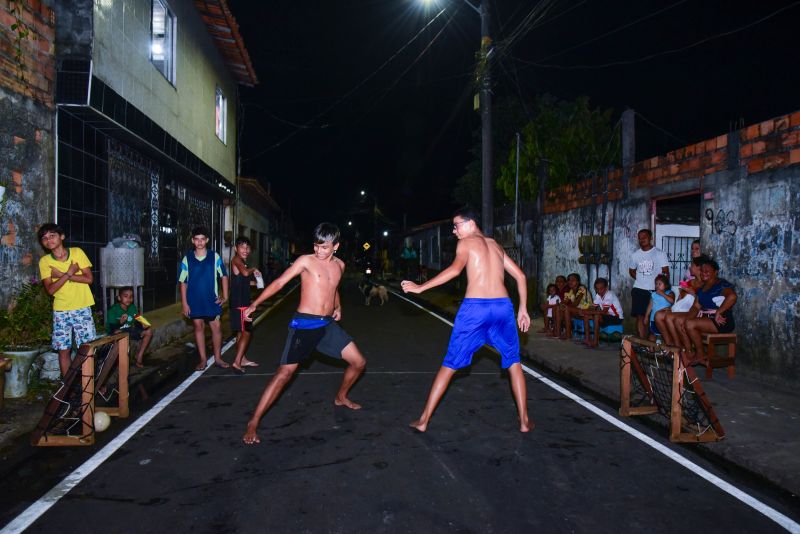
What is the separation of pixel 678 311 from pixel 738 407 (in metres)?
2.45

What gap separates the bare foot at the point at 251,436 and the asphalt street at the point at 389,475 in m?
0.07

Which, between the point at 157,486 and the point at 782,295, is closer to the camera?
the point at 157,486

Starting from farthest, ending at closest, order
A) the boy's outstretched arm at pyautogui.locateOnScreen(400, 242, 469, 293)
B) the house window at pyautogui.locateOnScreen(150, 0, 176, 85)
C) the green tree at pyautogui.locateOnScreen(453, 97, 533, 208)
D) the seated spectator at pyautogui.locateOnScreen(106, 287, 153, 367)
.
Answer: the green tree at pyautogui.locateOnScreen(453, 97, 533, 208) → the house window at pyautogui.locateOnScreen(150, 0, 176, 85) → the seated spectator at pyautogui.locateOnScreen(106, 287, 153, 367) → the boy's outstretched arm at pyautogui.locateOnScreen(400, 242, 469, 293)

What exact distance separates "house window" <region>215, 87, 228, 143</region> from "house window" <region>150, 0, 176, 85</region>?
5.38m

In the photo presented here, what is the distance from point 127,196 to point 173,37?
15.5ft

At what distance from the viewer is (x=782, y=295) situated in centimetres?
687

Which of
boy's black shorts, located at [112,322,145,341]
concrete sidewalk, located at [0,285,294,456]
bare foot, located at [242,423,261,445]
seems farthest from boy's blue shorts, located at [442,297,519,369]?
boy's black shorts, located at [112,322,145,341]

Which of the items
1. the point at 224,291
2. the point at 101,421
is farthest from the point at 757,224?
the point at 101,421

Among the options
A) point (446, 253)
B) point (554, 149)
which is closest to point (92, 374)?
point (554, 149)

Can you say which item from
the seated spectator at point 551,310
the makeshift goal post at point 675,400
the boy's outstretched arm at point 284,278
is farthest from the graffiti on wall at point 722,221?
the boy's outstretched arm at point 284,278

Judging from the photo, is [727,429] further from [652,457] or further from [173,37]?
[173,37]

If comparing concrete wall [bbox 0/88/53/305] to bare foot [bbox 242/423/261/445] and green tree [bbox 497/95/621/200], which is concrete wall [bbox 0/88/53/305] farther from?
green tree [bbox 497/95/621/200]

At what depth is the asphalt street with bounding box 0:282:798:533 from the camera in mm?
3309

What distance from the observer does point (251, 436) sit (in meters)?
4.66
